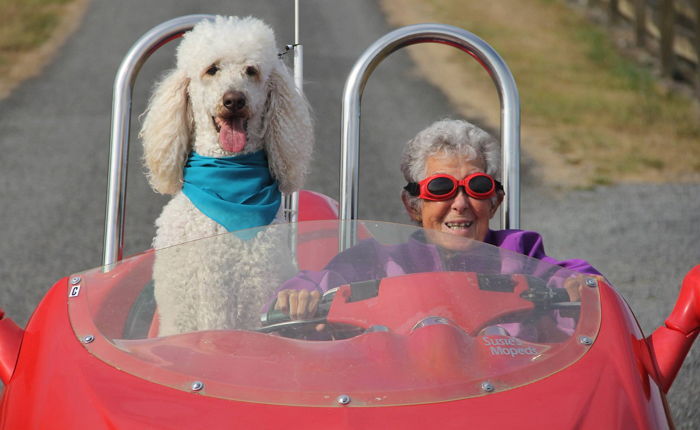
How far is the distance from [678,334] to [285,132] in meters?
1.32

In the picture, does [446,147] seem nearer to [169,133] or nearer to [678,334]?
[169,133]

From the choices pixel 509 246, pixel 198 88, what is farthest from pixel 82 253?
pixel 509 246

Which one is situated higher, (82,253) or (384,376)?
(384,376)

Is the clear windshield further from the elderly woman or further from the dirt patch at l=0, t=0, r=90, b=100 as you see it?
the dirt patch at l=0, t=0, r=90, b=100

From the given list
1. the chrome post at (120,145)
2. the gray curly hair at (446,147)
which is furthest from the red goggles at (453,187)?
the chrome post at (120,145)

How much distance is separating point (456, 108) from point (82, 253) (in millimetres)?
5059

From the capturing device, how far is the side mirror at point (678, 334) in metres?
1.60

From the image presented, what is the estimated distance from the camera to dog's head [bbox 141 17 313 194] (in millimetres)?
2500

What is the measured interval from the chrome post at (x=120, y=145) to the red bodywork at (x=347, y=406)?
0.90 m

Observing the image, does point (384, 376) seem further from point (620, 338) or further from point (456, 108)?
point (456, 108)

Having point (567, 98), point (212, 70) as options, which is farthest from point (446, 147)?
point (567, 98)

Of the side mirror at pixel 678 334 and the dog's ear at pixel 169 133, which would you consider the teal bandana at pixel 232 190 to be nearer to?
the dog's ear at pixel 169 133

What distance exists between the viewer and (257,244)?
5.82ft

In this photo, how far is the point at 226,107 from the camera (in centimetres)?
247
